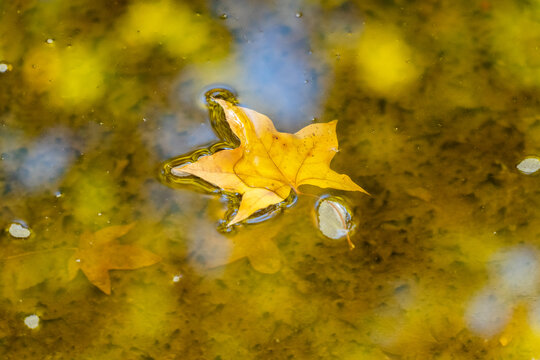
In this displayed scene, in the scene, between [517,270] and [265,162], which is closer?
[265,162]

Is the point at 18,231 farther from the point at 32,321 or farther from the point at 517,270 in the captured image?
the point at 517,270

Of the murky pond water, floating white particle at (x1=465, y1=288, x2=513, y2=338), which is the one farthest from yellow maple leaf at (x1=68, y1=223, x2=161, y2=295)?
floating white particle at (x1=465, y1=288, x2=513, y2=338)

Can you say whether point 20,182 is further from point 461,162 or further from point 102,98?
point 461,162

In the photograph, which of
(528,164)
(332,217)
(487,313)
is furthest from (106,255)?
(528,164)

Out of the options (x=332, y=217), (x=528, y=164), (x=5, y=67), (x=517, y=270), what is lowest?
(x=517, y=270)

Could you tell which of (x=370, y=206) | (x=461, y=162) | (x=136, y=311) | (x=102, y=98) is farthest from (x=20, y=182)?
(x=461, y=162)

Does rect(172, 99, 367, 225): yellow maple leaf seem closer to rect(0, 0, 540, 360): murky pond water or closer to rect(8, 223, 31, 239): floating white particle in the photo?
rect(0, 0, 540, 360): murky pond water

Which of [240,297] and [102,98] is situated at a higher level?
[102,98]
